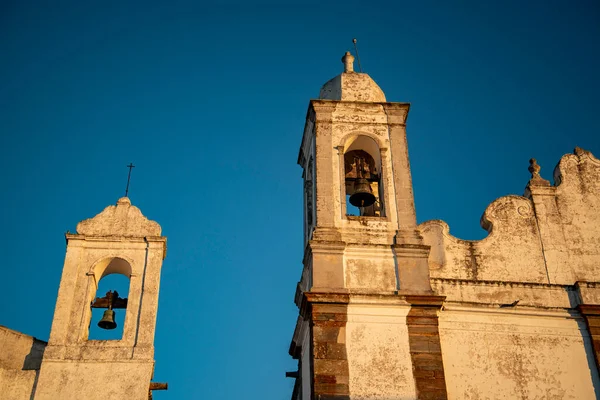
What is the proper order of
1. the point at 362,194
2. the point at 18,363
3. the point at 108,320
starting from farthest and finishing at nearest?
the point at 108,320 → the point at 362,194 → the point at 18,363

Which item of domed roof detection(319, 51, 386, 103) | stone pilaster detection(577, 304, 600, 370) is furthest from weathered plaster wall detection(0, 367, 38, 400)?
stone pilaster detection(577, 304, 600, 370)

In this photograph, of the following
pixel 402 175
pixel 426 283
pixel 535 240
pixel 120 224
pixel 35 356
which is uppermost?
pixel 402 175

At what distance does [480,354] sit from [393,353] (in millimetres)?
1467

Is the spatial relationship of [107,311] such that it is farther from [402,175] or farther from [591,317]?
[591,317]

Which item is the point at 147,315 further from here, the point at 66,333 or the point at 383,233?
the point at 383,233

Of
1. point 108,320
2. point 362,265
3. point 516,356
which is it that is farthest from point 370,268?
point 108,320

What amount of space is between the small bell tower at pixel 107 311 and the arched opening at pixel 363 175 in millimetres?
3638

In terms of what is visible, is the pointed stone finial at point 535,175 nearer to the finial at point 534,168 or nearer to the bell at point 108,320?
the finial at point 534,168

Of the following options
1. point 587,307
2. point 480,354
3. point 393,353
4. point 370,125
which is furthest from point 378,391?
point 370,125

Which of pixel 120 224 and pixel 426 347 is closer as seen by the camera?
pixel 426 347

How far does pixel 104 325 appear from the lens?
14094 millimetres

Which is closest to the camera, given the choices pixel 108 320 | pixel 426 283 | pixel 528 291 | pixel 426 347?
pixel 426 347

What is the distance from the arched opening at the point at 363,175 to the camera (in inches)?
543

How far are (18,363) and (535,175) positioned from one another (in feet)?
32.0
